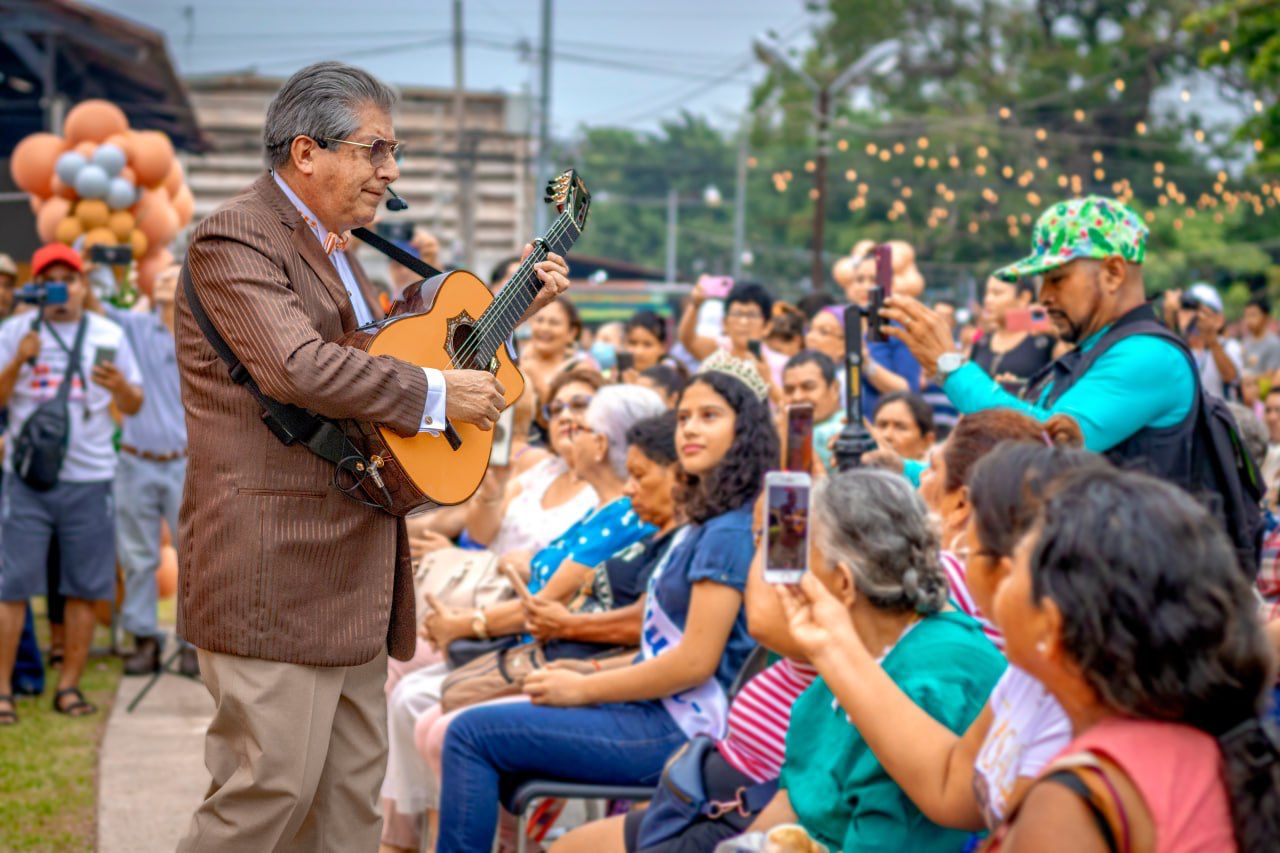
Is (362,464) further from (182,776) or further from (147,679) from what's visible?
(147,679)

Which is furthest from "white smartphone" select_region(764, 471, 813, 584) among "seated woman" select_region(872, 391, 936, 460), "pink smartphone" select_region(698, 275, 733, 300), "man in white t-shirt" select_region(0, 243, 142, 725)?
"pink smartphone" select_region(698, 275, 733, 300)

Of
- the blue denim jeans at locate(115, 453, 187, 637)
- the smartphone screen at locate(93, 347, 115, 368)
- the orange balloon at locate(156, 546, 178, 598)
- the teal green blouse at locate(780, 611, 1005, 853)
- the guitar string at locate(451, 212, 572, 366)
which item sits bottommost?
the orange balloon at locate(156, 546, 178, 598)

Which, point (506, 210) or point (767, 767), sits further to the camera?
point (506, 210)

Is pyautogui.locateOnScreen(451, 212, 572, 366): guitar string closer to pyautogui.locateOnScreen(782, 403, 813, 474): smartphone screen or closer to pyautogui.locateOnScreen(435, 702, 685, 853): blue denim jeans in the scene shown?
pyautogui.locateOnScreen(782, 403, 813, 474): smartphone screen

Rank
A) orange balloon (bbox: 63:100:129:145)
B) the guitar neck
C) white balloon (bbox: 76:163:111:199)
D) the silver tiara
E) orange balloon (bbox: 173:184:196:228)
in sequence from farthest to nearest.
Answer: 1. orange balloon (bbox: 173:184:196:228)
2. orange balloon (bbox: 63:100:129:145)
3. white balloon (bbox: 76:163:111:199)
4. the silver tiara
5. the guitar neck

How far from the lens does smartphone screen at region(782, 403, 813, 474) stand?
3932 mm

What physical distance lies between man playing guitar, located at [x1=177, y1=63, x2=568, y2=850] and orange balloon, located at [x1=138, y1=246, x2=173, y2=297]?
30.1ft

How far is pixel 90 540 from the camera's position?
24.4ft

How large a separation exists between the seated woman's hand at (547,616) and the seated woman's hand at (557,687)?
29 centimetres

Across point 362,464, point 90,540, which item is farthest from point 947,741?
point 90,540

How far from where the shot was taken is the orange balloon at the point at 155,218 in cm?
1190

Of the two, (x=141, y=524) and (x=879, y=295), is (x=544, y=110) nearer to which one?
(x=141, y=524)

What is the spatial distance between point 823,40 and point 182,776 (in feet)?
161

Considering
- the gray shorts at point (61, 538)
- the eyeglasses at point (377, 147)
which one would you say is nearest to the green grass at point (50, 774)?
the gray shorts at point (61, 538)
